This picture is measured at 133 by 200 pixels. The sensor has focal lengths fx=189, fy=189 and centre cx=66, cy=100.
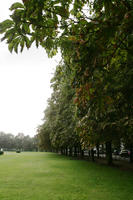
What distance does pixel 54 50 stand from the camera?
9.59 feet

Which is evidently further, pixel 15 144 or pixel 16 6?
pixel 15 144

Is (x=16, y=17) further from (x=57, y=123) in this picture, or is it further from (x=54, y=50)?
(x=57, y=123)

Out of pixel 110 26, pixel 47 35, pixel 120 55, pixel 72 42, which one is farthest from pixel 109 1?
pixel 120 55

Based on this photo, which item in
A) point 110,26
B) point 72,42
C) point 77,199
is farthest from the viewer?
point 77,199

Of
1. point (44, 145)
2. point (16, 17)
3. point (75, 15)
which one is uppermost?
point (75, 15)

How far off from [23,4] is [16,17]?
149 millimetres

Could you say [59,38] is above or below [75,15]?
below

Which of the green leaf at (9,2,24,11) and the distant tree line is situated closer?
the green leaf at (9,2,24,11)

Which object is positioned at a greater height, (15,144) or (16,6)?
(16,6)

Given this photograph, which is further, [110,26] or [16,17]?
[16,17]

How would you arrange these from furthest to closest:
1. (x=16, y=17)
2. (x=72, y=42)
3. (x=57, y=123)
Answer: (x=57, y=123) → (x=72, y=42) → (x=16, y=17)

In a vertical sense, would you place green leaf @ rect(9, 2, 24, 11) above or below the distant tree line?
above

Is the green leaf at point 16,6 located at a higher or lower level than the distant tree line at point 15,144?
higher

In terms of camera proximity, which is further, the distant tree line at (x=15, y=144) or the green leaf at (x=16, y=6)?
the distant tree line at (x=15, y=144)
